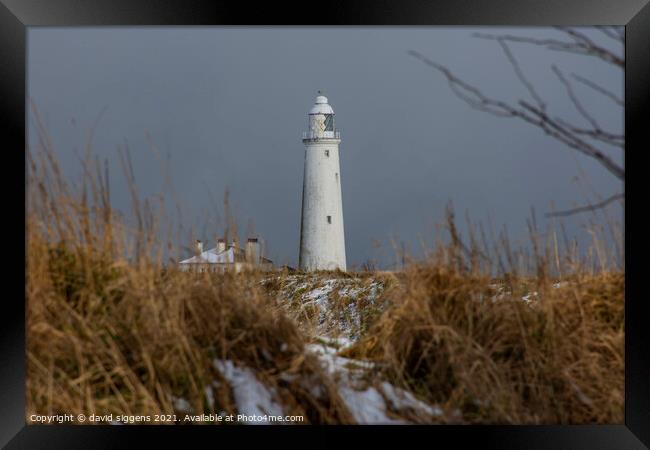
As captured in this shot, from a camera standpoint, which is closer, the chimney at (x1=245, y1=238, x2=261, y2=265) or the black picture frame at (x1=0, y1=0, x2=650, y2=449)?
the black picture frame at (x1=0, y1=0, x2=650, y2=449)

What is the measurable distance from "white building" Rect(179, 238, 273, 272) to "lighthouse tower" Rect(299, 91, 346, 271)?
1184 centimetres

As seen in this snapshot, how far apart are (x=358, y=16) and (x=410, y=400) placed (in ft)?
3.84

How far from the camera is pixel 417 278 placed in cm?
274

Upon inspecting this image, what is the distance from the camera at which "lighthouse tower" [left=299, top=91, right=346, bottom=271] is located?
15445 mm

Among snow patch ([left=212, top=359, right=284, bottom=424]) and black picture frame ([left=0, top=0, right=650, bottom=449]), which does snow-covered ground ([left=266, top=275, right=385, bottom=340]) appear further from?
black picture frame ([left=0, top=0, right=650, bottom=449])

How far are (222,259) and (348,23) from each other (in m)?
1.08

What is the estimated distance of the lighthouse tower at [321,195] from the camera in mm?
15445

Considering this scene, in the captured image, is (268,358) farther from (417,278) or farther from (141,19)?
(141,19)

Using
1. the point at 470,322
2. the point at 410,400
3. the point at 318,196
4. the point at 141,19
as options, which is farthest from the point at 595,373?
the point at 318,196

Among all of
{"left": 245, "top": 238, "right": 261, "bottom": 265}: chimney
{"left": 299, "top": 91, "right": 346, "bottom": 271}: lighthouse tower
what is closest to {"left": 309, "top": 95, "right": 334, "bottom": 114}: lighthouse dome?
{"left": 299, "top": 91, "right": 346, "bottom": 271}: lighthouse tower

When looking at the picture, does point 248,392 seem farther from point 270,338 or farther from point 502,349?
point 502,349

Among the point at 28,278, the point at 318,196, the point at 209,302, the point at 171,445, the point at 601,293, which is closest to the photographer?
the point at 171,445

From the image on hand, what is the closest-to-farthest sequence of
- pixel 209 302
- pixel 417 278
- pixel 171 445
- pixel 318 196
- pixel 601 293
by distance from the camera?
pixel 171 445, pixel 209 302, pixel 417 278, pixel 601 293, pixel 318 196

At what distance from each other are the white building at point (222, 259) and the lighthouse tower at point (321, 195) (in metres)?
11.8
